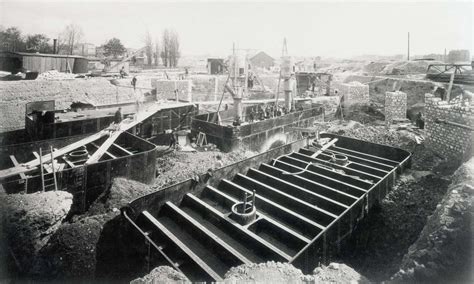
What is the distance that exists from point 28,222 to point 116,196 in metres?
2.34

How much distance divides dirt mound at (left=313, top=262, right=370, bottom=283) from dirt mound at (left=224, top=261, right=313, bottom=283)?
0.50 ft

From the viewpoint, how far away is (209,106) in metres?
24.4

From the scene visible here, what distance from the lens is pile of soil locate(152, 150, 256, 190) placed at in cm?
1009

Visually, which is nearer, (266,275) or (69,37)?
(266,275)

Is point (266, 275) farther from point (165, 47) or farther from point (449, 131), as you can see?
point (165, 47)

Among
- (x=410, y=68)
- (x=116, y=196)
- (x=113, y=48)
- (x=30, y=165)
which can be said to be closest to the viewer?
(x=116, y=196)

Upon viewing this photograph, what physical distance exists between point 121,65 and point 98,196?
90.5 feet

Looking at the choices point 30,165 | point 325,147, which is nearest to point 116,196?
point 30,165

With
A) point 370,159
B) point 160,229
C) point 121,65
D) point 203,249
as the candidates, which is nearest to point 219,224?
point 203,249

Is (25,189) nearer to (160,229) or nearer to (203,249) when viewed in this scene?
(160,229)

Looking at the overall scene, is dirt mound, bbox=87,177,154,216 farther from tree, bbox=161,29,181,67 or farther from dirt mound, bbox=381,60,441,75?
tree, bbox=161,29,181,67

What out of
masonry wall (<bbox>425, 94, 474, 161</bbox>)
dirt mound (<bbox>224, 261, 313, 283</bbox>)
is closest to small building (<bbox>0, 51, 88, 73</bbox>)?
dirt mound (<bbox>224, 261, 313, 283</bbox>)

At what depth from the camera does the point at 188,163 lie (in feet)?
36.9

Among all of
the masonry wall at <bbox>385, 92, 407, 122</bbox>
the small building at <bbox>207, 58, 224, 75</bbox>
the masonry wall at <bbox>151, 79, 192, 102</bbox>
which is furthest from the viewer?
the small building at <bbox>207, 58, 224, 75</bbox>
